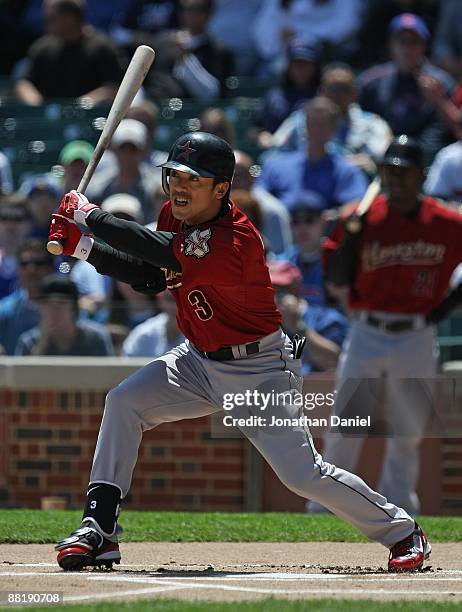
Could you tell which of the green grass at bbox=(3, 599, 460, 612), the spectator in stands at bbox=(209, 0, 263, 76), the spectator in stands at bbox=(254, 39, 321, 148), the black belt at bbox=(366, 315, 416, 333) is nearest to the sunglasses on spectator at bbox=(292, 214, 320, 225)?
the black belt at bbox=(366, 315, 416, 333)

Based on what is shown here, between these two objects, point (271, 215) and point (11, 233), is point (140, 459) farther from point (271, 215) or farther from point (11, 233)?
point (11, 233)

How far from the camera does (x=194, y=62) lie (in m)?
13.0

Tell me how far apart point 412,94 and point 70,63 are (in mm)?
3426

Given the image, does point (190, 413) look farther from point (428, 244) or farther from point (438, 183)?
point (438, 183)

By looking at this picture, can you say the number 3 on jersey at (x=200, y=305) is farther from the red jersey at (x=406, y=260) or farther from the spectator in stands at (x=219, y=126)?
the spectator in stands at (x=219, y=126)

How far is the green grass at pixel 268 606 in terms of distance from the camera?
416 cm

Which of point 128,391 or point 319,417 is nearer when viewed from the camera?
point 128,391

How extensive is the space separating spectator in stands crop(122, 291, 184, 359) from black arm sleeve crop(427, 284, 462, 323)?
65.6 inches

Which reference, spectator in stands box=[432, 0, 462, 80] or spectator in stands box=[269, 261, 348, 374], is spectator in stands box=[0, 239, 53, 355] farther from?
spectator in stands box=[432, 0, 462, 80]

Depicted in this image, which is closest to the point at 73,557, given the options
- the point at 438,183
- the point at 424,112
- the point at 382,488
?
the point at 382,488

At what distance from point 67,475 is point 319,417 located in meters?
1.74

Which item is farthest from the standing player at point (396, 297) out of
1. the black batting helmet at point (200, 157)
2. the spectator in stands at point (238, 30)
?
the spectator in stands at point (238, 30)

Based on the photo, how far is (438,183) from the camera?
10.1m

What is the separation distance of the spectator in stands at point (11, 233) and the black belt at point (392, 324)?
3103mm
